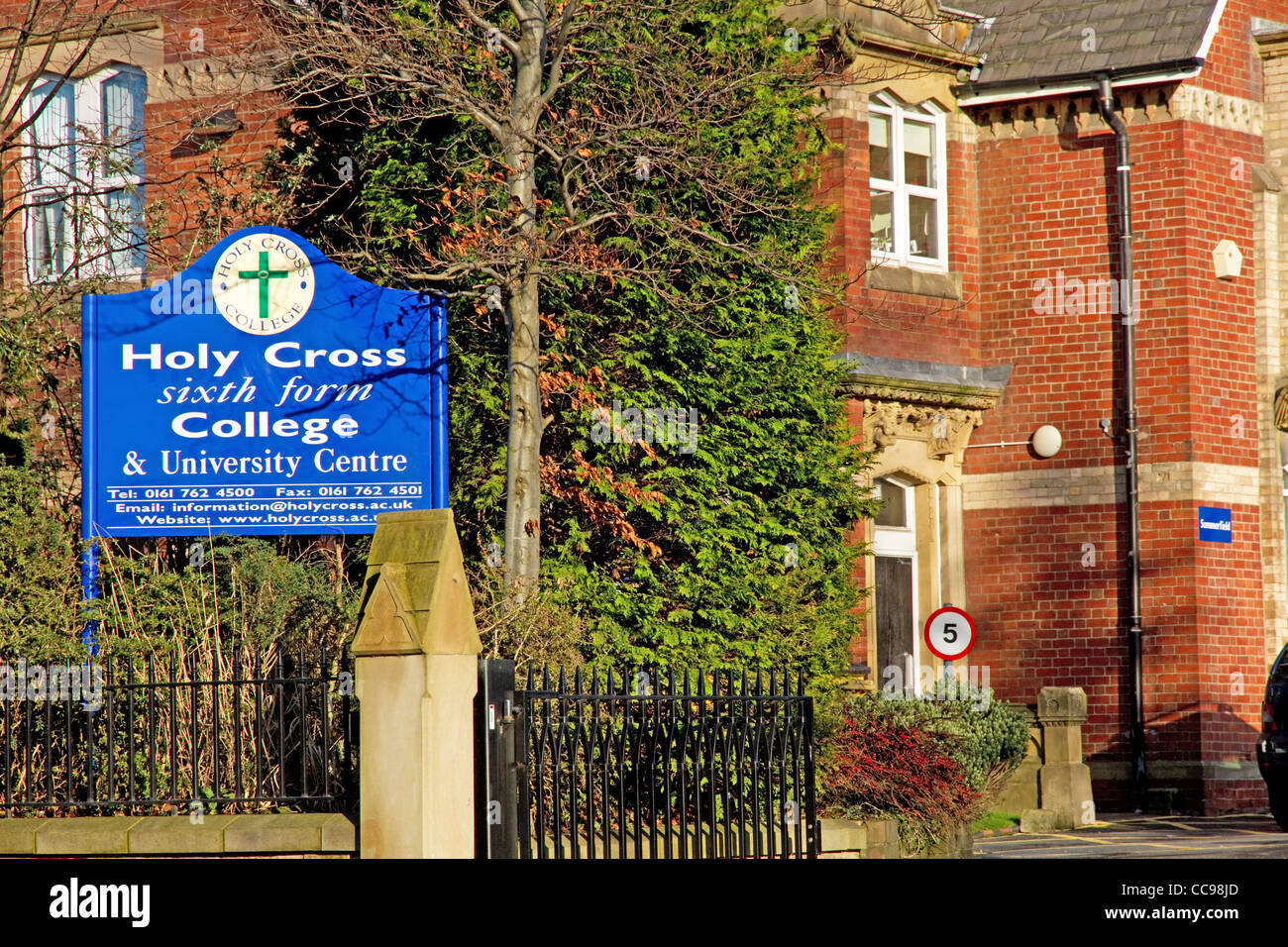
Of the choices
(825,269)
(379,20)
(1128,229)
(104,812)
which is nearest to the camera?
(104,812)

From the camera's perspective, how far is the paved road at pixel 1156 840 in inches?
547

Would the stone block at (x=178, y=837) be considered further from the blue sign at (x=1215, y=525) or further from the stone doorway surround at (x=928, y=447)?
the blue sign at (x=1215, y=525)

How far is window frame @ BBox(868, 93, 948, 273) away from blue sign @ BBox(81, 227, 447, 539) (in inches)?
352

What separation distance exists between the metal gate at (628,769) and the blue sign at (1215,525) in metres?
9.07

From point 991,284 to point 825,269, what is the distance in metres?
2.79

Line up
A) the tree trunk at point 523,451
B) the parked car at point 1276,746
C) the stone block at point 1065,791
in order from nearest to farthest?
the tree trunk at point 523,451, the parked car at point 1276,746, the stone block at point 1065,791

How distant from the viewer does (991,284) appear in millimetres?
19984

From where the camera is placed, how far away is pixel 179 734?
→ 1012 cm

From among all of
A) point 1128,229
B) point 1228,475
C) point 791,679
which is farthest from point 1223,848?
point 1128,229

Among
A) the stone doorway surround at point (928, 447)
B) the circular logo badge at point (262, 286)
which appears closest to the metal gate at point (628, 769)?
the circular logo badge at point (262, 286)

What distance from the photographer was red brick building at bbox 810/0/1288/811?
18.8 m

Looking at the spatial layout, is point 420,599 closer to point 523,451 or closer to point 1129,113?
point 523,451

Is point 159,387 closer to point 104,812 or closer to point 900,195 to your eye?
point 104,812

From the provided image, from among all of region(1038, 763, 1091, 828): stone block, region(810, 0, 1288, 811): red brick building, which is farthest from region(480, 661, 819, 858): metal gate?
region(810, 0, 1288, 811): red brick building
